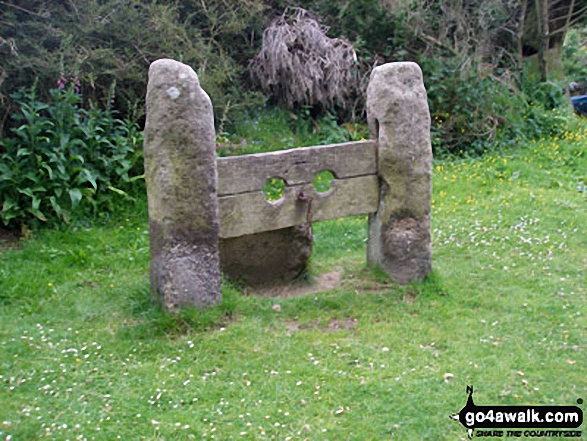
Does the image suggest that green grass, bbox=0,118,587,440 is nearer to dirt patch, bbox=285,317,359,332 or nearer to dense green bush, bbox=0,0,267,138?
dirt patch, bbox=285,317,359,332

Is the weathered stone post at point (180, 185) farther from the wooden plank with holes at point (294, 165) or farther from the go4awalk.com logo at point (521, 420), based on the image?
the go4awalk.com logo at point (521, 420)

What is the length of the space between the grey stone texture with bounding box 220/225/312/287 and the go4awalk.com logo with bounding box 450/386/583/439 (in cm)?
263

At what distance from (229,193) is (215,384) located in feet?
5.90

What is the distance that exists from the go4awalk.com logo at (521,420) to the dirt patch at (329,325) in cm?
146

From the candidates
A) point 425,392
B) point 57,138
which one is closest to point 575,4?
point 57,138

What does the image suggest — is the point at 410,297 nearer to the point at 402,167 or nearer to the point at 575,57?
the point at 402,167

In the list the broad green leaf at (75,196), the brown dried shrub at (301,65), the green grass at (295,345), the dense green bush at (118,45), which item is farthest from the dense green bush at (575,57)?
the broad green leaf at (75,196)

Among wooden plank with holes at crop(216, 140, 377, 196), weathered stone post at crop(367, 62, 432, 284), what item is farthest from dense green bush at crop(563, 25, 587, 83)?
wooden plank with holes at crop(216, 140, 377, 196)

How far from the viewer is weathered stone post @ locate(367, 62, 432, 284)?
6.36 meters

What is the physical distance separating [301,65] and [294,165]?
499 cm

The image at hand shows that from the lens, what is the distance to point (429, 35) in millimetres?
12805

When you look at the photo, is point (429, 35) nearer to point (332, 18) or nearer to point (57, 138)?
point (332, 18)

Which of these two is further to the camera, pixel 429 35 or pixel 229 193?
pixel 429 35

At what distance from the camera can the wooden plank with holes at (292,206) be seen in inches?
239
